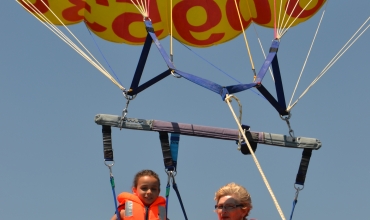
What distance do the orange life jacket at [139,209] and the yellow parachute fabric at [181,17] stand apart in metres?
4.13

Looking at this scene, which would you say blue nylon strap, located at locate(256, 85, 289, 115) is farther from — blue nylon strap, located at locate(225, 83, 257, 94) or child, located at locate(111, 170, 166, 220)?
child, located at locate(111, 170, 166, 220)

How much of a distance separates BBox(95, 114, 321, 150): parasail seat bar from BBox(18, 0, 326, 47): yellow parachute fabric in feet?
12.0

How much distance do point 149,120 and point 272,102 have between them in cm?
141

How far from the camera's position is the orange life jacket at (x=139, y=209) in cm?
639

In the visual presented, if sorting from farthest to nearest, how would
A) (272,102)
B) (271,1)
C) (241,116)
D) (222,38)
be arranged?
(222,38), (271,1), (272,102), (241,116)

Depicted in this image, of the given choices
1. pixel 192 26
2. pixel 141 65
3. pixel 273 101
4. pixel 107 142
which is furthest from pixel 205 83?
pixel 192 26

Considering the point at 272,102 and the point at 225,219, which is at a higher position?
the point at 272,102

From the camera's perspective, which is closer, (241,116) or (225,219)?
(225,219)

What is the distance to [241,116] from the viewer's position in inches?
232

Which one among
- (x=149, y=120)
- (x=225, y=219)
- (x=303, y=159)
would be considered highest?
(x=149, y=120)

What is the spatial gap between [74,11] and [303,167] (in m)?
4.94

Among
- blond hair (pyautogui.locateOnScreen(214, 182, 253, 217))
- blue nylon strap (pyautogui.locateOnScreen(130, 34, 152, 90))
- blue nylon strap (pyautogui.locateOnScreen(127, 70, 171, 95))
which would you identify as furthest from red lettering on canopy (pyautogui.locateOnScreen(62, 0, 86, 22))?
blond hair (pyautogui.locateOnScreen(214, 182, 253, 217))

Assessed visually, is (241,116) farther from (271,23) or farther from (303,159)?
(271,23)

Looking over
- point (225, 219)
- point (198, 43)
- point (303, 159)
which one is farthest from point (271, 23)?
point (225, 219)
